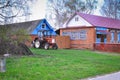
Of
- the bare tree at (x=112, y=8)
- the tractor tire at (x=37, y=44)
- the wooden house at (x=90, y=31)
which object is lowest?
the tractor tire at (x=37, y=44)

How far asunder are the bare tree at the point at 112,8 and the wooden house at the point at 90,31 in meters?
17.0

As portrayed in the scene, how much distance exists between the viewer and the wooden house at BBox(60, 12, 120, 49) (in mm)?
34688

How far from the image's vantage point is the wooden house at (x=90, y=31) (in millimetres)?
34688

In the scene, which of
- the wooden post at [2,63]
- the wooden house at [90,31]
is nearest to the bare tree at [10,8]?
the wooden post at [2,63]

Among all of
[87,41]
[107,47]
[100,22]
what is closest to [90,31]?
[87,41]

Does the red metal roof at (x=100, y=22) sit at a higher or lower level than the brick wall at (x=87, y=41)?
higher

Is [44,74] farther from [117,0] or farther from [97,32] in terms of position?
[117,0]

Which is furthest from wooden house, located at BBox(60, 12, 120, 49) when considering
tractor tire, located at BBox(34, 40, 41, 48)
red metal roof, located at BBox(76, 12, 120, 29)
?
tractor tire, located at BBox(34, 40, 41, 48)

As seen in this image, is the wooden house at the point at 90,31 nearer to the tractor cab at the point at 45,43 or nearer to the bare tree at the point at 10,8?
the tractor cab at the point at 45,43

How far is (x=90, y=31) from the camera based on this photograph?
34781 millimetres

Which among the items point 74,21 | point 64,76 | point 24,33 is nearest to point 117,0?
point 74,21

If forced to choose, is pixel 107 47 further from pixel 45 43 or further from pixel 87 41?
pixel 45 43

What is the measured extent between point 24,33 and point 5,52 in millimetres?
2024

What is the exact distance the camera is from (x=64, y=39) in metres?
36.3
